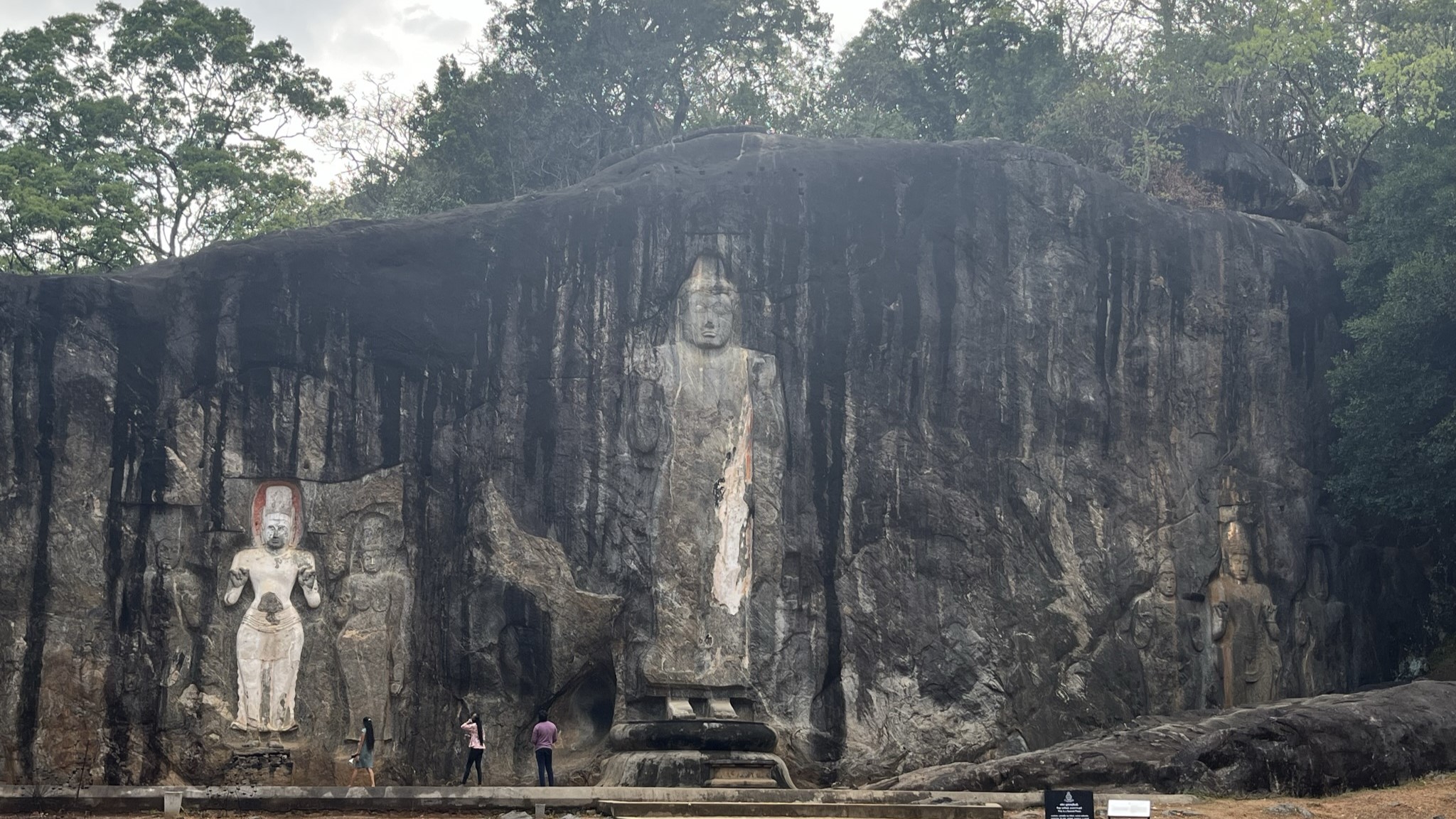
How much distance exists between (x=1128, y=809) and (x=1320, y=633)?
37.1 ft

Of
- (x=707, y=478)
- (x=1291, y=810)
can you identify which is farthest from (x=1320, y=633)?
(x=707, y=478)

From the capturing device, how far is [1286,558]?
2438 cm

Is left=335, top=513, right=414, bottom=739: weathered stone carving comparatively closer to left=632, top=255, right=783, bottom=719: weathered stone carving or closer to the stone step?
left=632, top=255, right=783, bottom=719: weathered stone carving

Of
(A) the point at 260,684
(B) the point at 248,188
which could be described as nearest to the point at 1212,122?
(B) the point at 248,188

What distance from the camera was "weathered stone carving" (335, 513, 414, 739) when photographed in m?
21.5

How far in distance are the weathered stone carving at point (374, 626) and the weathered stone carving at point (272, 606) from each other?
Answer: 486 millimetres

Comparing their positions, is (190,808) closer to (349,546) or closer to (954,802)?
(349,546)

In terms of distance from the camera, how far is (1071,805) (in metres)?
13.3

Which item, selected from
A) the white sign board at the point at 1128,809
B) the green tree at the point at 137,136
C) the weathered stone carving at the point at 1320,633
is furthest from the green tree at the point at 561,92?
the white sign board at the point at 1128,809

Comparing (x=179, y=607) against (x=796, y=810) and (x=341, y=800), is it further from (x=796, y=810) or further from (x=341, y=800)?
(x=796, y=810)

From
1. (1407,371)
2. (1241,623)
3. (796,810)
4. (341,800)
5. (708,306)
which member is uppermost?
(708,306)

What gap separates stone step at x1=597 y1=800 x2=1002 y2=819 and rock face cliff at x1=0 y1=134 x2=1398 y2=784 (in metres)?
3.41

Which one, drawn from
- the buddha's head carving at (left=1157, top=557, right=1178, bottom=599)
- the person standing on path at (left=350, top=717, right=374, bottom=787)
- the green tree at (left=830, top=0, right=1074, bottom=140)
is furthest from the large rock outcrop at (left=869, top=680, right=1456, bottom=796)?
the green tree at (left=830, top=0, right=1074, bottom=140)

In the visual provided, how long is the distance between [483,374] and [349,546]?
267cm
